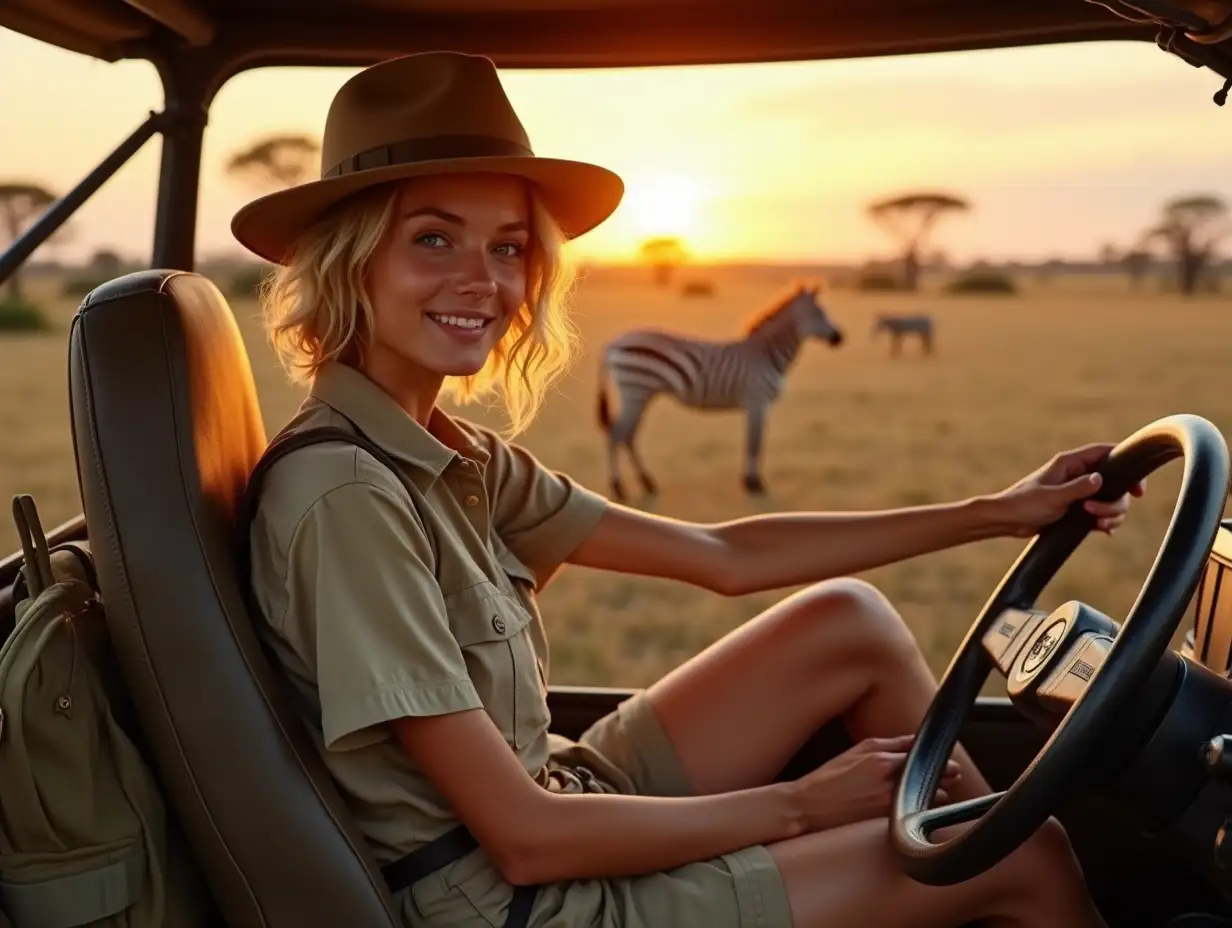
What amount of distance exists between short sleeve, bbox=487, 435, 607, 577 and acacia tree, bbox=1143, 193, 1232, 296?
66.5 feet

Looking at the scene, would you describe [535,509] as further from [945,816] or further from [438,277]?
[945,816]

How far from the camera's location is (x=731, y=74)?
186cm

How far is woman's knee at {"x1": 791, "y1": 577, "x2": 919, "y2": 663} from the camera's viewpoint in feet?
5.70

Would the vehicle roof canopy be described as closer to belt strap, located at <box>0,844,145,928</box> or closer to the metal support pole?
the metal support pole

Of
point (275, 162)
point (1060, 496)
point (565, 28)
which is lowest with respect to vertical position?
point (1060, 496)

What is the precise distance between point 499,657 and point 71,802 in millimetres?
430

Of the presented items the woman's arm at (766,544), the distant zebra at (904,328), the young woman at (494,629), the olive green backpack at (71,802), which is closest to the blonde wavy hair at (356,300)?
the young woman at (494,629)

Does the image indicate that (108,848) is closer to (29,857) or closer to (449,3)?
(29,857)

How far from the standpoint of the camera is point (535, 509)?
Result: 1706mm

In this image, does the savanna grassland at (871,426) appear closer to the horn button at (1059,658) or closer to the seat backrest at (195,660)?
the seat backrest at (195,660)

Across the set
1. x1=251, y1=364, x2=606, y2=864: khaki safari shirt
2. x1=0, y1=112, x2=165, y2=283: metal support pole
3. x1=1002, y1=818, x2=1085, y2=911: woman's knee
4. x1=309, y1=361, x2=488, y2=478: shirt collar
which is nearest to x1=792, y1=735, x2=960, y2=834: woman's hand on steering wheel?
x1=1002, y1=818, x2=1085, y2=911: woman's knee

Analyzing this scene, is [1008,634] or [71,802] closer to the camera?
[71,802]

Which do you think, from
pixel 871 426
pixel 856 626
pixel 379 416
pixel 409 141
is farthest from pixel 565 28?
pixel 871 426

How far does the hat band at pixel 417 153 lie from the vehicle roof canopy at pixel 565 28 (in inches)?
14.3
